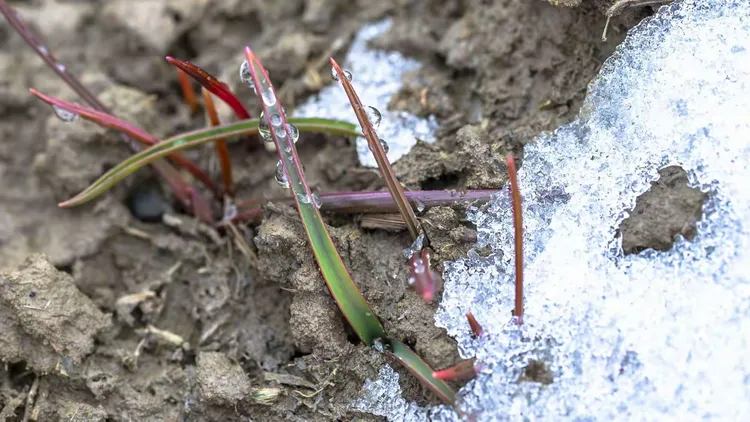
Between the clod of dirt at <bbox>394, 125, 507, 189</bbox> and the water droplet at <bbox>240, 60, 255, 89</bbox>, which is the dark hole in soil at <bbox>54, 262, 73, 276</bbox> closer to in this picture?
the water droplet at <bbox>240, 60, 255, 89</bbox>

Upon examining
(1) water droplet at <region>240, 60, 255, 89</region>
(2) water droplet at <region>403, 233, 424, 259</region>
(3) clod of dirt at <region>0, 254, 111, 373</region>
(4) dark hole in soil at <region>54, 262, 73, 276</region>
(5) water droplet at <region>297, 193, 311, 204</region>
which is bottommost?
(3) clod of dirt at <region>0, 254, 111, 373</region>

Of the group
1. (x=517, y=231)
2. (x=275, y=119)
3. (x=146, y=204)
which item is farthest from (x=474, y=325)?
(x=146, y=204)

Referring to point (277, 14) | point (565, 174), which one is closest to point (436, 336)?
point (565, 174)

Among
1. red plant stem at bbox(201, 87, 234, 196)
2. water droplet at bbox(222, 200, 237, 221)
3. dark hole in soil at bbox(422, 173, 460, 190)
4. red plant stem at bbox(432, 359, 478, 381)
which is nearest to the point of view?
red plant stem at bbox(432, 359, 478, 381)

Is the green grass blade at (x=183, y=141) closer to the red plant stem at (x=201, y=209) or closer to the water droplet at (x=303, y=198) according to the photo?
the red plant stem at (x=201, y=209)

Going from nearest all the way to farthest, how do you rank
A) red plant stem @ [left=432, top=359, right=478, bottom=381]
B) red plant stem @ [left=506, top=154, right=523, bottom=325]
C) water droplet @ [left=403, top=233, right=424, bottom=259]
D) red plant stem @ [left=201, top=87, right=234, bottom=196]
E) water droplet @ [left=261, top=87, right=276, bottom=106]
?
1. red plant stem @ [left=506, top=154, right=523, bottom=325]
2. red plant stem @ [left=432, top=359, right=478, bottom=381]
3. water droplet @ [left=261, top=87, right=276, bottom=106]
4. water droplet @ [left=403, top=233, right=424, bottom=259]
5. red plant stem @ [left=201, top=87, right=234, bottom=196]

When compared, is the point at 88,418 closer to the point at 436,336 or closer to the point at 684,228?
the point at 436,336

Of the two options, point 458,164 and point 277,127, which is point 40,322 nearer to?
point 277,127

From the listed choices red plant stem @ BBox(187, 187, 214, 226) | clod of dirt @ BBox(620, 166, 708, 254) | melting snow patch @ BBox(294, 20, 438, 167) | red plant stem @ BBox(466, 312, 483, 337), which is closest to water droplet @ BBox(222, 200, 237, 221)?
red plant stem @ BBox(187, 187, 214, 226)
